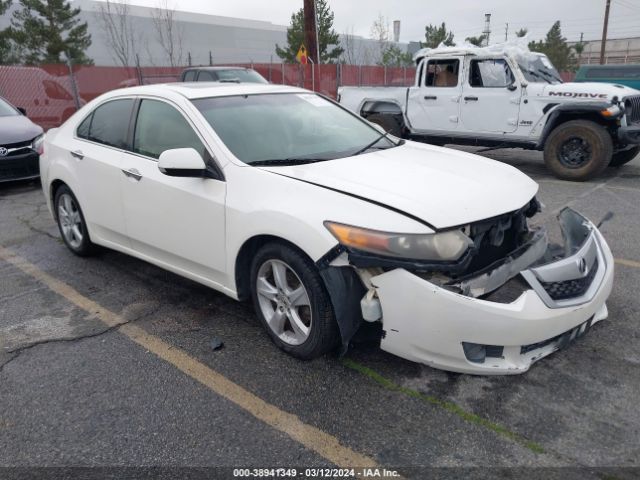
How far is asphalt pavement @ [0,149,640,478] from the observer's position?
233cm

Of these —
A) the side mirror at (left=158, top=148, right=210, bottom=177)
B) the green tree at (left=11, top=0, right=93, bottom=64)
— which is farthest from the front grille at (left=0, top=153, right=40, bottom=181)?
the green tree at (left=11, top=0, right=93, bottom=64)

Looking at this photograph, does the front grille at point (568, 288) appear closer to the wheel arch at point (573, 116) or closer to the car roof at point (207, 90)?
the car roof at point (207, 90)

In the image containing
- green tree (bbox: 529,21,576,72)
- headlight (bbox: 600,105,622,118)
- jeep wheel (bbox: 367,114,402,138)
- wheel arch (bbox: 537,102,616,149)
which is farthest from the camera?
green tree (bbox: 529,21,576,72)

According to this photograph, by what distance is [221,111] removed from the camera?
141 inches

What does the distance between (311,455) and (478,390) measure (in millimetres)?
973

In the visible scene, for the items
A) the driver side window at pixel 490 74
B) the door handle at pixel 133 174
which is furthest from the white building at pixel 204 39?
the door handle at pixel 133 174

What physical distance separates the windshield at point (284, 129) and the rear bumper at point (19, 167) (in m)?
5.70

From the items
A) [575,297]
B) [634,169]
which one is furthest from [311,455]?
[634,169]

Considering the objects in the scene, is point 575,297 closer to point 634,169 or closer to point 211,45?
point 634,169

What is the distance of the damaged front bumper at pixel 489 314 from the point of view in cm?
248

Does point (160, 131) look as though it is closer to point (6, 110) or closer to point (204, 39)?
point (6, 110)

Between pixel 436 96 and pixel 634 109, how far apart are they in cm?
305

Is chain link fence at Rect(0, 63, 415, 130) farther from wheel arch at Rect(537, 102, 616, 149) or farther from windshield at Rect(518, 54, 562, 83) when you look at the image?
wheel arch at Rect(537, 102, 616, 149)

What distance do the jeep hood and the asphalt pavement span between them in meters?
4.67
